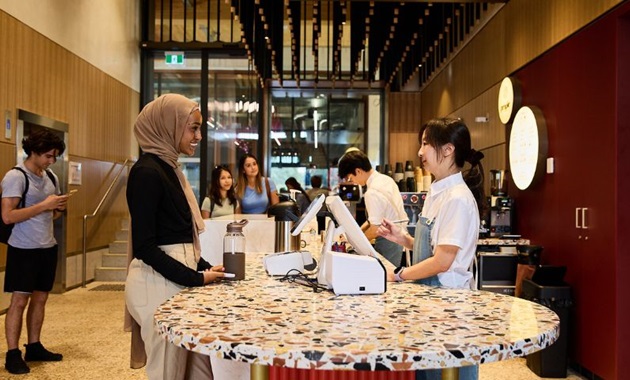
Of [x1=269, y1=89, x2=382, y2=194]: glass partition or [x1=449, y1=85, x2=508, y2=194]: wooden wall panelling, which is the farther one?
[x1=269, y1=89, x2=382, y2=194]: glass partition

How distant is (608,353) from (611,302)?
1.14 ft

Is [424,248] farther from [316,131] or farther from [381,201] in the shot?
[316,131]

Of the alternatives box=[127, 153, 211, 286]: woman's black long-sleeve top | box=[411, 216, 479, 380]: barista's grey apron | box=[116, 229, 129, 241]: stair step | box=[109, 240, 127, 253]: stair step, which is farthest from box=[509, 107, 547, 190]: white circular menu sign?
box=[116, 229, 129, 241]: stair step

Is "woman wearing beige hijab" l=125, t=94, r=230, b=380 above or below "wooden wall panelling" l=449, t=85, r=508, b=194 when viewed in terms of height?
below

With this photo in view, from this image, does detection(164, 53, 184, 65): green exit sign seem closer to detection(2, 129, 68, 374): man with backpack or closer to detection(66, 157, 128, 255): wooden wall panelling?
detection(66, 157, 128, 255): wooden wall panelling

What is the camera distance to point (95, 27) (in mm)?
8781

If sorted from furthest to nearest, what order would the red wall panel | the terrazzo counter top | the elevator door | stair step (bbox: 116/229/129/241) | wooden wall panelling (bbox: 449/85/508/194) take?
stair step (bbox: 116/229/129/241)
the elevator door
wooden wall panelling (bbox: 449/85/508/194)
the red wall panel
the terrazzo counter top

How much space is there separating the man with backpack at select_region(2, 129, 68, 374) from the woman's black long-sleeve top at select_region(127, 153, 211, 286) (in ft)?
7.63

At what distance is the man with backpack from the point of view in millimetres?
4051

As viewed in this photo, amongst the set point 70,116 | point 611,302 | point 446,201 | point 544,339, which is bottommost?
point 611,302

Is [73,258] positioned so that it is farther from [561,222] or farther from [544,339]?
[544,339]

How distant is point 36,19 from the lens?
701 cm

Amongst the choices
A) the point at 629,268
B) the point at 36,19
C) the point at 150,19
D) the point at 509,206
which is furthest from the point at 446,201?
the point at 150,19

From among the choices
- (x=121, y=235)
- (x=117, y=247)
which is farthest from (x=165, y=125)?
(x=121, y=235)
